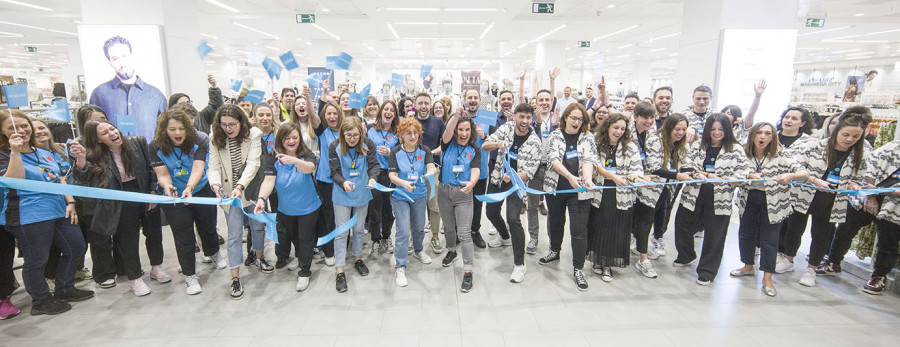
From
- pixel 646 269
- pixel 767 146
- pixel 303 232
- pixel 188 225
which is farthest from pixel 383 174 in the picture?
pixel 767 146

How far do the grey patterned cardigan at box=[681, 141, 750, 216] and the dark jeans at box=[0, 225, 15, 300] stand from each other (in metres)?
5.30

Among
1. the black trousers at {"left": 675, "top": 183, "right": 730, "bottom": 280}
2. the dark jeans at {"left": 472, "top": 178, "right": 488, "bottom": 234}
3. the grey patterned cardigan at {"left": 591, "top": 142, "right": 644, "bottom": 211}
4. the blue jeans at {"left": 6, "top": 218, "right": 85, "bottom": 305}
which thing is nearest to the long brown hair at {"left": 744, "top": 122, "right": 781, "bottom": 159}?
the black trousers at {"left": 675, "top": 183, "right": 730, "bottom": 280}

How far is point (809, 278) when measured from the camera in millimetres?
3357

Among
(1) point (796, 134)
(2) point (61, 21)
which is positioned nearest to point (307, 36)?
(2) point (61, 21)

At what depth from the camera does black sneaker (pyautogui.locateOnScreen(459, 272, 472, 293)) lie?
320 centimetres

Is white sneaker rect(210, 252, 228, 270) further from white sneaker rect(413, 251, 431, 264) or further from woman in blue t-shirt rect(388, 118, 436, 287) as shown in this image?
white sneaker rect(413, 251, 431, 264)

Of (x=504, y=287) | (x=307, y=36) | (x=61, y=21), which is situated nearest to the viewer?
(x=504, y=287)

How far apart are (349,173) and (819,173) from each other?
389 centimetres

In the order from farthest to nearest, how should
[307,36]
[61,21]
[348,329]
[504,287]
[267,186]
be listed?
[307,36] → [61,21] → [504,287] → [267,186] → [348,329]

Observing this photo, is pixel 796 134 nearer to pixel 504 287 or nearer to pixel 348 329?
pixel 504 287

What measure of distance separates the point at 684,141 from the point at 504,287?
2.05 meters

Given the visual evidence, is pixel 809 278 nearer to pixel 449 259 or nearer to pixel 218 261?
pixel 449 259

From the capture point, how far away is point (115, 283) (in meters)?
3.35

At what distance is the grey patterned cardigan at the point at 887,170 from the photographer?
3.04 meters
